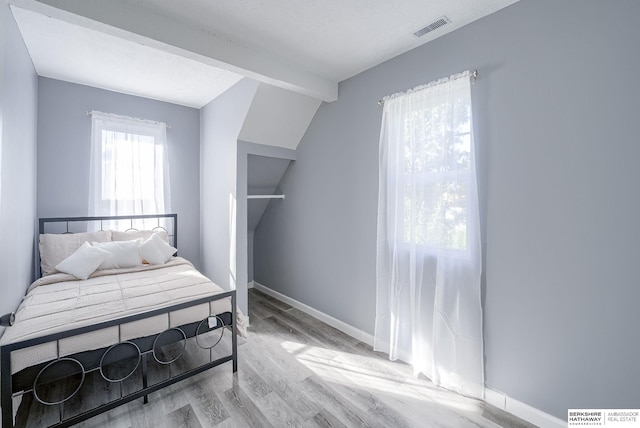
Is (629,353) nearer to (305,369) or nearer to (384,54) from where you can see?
(305,369)

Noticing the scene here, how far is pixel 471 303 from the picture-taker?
6.46 feet

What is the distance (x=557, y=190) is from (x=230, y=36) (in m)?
2.38

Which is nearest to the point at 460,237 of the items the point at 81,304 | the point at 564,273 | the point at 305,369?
the point at 564,273

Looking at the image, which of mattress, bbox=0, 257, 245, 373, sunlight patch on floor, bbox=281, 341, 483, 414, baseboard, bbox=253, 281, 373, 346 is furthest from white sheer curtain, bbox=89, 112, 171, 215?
sunlight patch on floor, bbox=281, 341, 483, 414

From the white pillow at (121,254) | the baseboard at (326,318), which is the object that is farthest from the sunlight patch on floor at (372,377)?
Answer: the white pillow at (121,254)

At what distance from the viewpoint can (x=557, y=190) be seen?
166 cm

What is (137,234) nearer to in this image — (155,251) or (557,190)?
(155,251)

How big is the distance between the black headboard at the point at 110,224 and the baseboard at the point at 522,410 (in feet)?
11.8

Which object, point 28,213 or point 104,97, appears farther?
point 104,97

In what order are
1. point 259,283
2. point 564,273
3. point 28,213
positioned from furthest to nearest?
point 259,283 → point 28,213 → point 564,273

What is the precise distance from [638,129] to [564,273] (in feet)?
2.61

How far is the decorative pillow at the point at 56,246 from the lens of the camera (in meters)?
2.76

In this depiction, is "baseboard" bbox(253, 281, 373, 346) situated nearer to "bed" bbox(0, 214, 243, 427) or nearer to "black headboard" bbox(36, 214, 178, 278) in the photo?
"bed" bbox(0, 214, 243, 427)

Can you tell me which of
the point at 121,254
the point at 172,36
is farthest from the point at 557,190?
the point at 121,254
